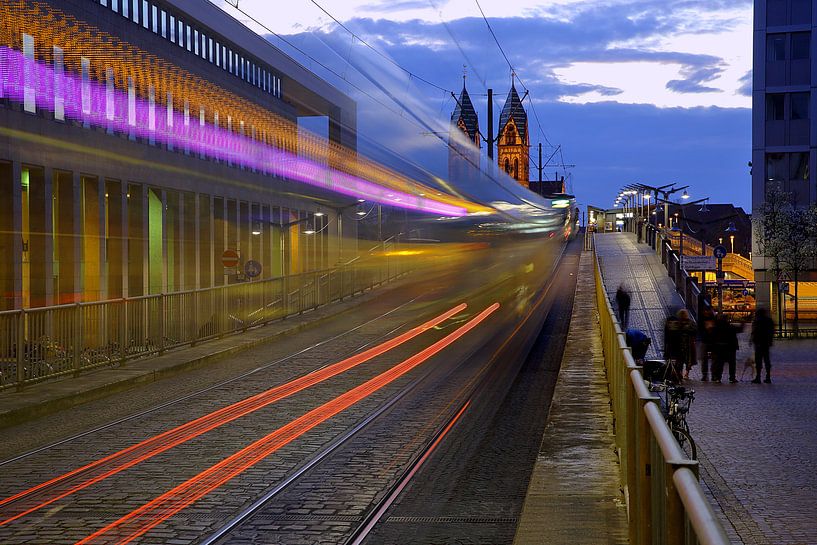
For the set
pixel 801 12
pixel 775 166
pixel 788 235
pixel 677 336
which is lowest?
pixel 677 336

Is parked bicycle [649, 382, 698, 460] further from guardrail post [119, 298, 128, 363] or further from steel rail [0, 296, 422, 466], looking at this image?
guardrail post [119, 298, 128, 363]

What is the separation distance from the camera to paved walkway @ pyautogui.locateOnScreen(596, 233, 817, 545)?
26.9 ft

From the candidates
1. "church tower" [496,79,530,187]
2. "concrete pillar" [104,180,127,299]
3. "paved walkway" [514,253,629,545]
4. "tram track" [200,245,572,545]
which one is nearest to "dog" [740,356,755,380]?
"paved walkway" [514,253,629,545]

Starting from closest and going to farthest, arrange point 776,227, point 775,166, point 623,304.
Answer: point 623,304
point 776,227
point 775,166

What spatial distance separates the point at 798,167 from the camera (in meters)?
51.5

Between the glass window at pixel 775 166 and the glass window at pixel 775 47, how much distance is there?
15.9ft

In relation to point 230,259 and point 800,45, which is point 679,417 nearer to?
point 230,259

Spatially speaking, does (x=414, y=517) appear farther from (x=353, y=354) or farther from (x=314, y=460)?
(x=353, y=354)

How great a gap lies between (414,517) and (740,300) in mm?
58278

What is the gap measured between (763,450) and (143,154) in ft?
116

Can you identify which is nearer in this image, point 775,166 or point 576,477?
point 576,477

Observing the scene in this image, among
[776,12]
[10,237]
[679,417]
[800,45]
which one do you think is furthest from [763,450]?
[776,12]

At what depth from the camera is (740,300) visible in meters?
62.9

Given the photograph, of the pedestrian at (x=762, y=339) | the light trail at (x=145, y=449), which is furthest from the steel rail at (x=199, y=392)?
the pedestrian at (x=762, y=339)
